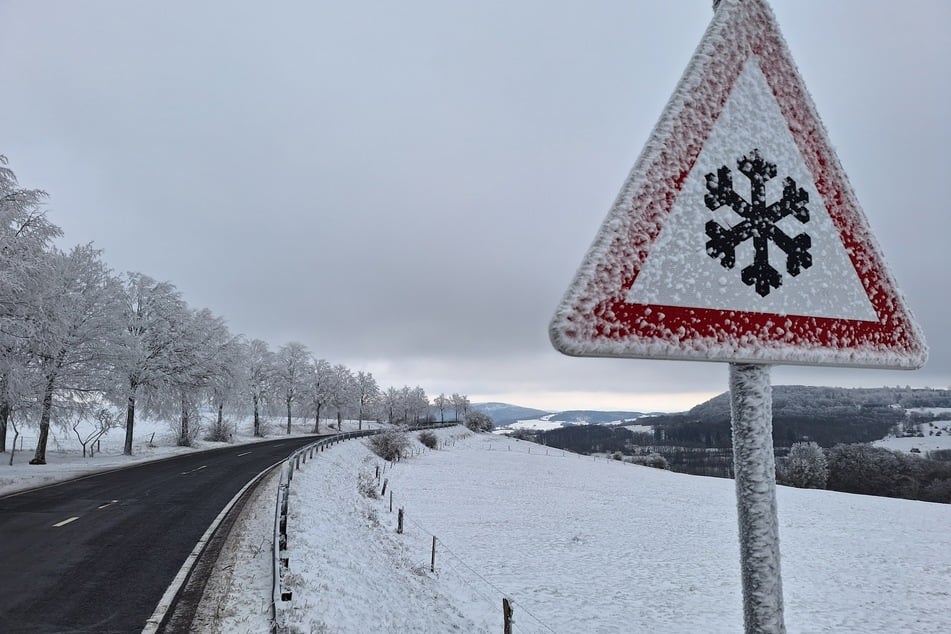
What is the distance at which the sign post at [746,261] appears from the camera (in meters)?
1.19

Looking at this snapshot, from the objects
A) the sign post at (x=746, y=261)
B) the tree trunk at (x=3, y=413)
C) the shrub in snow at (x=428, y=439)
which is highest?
the sign post at (x=746, y=261)

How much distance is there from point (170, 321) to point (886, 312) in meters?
38.1

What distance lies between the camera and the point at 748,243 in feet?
4.17

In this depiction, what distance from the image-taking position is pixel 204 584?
8.42 meters

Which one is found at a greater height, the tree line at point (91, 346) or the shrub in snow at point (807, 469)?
the tree line at point (91, 346)

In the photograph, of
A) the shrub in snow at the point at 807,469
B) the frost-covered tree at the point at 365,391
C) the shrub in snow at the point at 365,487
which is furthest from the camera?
the frost-covered tree at the point at 365,391

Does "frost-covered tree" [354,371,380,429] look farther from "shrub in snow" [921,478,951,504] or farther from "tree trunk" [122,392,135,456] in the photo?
"shrub in snow" [921,478,951,504]

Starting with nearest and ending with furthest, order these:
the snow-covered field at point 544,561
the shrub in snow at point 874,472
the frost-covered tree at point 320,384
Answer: the snow-covered field at point 544,561 → the shrub in snow at point 874,472 → the frost-covered tree at point 320,384

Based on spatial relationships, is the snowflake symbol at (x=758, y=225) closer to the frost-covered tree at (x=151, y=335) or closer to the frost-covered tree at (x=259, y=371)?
the frost-covered tree at (x=151, y=335)

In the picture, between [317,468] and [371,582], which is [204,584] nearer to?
[371,582]

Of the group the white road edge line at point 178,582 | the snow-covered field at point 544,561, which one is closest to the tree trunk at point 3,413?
the snow-covered field at point 544,561

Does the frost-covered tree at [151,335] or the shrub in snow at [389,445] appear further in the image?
the shrub in snow at [389,445]

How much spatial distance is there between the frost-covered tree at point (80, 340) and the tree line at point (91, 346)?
0.05 meters

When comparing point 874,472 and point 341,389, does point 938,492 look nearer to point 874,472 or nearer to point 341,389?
point 874,472
